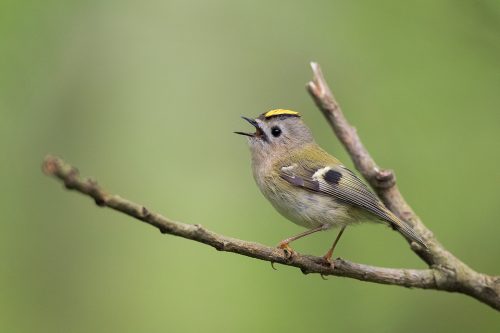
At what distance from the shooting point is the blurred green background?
407 cm

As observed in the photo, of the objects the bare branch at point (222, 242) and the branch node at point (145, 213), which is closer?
the bare branch at point (222, 242)

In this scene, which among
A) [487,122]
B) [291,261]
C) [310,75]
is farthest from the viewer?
[310,75]

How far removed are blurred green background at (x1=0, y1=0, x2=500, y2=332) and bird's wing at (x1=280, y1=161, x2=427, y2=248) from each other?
3.05ft

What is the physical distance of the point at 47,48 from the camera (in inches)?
200

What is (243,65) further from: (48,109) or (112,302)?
(112,302)

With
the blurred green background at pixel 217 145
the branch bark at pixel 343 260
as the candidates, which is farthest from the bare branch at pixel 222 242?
the blurred green background at pixel 217 145

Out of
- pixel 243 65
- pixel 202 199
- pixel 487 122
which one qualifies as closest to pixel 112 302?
pixel 202 199

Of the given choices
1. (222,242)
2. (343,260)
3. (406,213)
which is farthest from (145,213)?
(406,213)

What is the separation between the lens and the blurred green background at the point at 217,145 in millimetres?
4070

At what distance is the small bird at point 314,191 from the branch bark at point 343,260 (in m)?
0.10

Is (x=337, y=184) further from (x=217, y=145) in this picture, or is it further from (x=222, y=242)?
(x=217, y=145)

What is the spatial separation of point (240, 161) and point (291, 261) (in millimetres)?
2897

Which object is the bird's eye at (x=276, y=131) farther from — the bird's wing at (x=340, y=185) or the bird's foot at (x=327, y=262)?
the bird's foot at (x=327, y=262)

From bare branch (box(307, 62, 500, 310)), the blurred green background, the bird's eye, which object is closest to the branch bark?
bare branch (box(307, 62, 500, 310))
